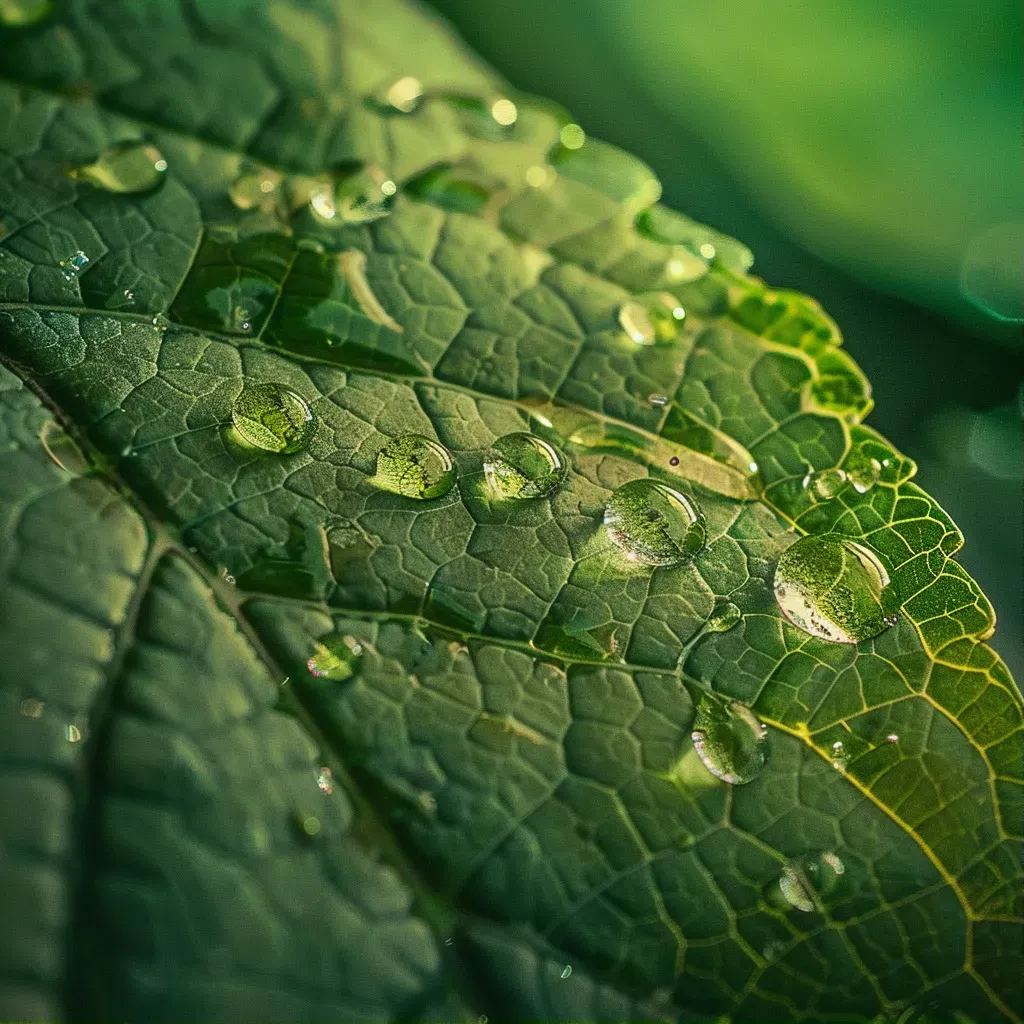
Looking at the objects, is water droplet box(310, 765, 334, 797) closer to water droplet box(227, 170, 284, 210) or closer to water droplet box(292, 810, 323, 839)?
water droplet box(292, 810, 323, 839)

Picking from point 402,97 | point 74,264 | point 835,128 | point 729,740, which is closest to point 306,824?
point 729,740

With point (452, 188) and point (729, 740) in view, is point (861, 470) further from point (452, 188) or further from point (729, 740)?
point (452, 188)

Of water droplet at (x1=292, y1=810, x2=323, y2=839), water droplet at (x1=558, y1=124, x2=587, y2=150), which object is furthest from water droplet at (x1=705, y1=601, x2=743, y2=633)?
water droplet at (x1=558, y1=124, x2=587, y2=150)

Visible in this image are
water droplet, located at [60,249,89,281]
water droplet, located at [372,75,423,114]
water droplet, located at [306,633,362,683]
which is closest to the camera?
water droplet, located at [306,633,362,683]

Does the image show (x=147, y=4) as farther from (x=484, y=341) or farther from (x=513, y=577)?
(x=513, y=577)

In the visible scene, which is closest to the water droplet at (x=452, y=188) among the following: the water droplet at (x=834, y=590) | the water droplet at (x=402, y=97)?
the water droplet at (x=402, y=97)

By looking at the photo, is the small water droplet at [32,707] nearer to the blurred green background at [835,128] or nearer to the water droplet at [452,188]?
the water droplet at [452,188]
